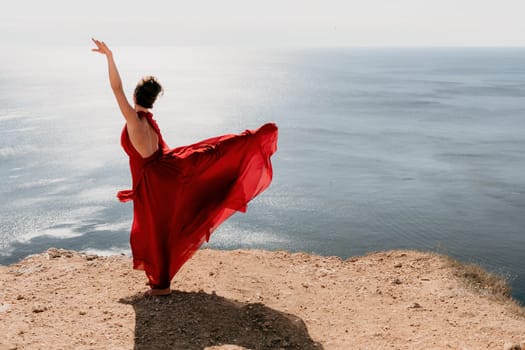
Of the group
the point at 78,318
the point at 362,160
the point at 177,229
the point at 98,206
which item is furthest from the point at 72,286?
the point at 362,160

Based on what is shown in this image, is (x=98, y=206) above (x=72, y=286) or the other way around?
the other way around

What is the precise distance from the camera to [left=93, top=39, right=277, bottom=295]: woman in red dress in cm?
604

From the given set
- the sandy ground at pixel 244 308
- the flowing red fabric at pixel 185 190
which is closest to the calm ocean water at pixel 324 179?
the sandy ground at pixel 244 308

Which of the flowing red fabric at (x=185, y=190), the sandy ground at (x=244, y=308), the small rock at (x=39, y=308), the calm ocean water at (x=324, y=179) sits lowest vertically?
the calm ocean water at (x=324, y=179)

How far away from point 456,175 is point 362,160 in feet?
23.9

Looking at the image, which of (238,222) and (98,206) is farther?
(98,206)

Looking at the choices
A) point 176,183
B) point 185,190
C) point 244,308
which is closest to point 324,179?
point 244,308

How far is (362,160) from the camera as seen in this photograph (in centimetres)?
3722

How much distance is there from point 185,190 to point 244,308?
169 cm

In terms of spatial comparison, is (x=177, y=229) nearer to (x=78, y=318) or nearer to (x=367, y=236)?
(x=78, y=318)

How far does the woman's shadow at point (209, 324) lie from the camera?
5.69m

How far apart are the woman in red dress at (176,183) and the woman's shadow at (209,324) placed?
0.36 meters

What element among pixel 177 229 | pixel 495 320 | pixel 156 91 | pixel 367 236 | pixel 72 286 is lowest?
pixel 367 236

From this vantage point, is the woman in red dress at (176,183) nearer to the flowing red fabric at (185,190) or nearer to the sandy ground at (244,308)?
the flowing red fabric at (185,190)
